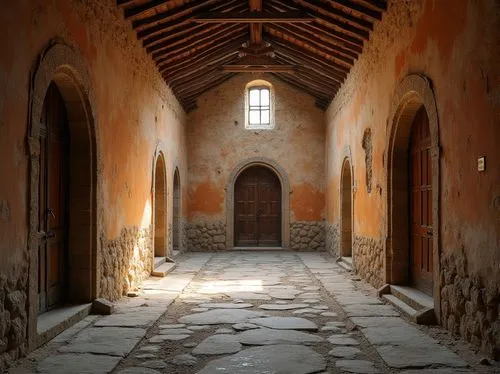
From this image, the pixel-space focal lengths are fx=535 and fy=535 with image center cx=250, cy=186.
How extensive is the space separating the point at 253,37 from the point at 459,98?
297 inches

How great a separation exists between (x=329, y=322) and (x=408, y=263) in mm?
2163

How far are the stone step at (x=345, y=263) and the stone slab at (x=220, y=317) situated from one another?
4.57 meters

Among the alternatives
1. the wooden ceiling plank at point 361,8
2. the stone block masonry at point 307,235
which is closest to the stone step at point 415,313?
the wooden ceiling plank at point 361,8

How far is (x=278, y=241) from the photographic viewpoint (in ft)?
52.9

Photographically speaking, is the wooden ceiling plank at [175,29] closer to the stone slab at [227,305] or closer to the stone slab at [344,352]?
the stone slab at [227,305]

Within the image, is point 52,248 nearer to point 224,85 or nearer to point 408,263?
point 408,263

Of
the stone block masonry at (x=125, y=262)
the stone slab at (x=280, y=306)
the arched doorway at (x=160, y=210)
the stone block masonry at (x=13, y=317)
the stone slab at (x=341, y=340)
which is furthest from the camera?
the arched doorway at (x=160, y=210)

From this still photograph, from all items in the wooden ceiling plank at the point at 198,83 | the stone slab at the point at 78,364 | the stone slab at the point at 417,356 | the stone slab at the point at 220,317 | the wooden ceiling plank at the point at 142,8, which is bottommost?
the stone slab at the point at 220,317

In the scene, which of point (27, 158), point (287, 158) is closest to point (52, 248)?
point (27, 158)

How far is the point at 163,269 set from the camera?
1031 centimetres

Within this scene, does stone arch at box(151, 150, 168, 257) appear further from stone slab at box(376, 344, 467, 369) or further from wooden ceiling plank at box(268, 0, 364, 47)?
stone slab at box(376, 344, 467, 369)

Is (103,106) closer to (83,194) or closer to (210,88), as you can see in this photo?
(83,194)

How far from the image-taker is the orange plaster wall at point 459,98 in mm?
4320

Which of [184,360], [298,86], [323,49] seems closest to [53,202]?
[184,360]
